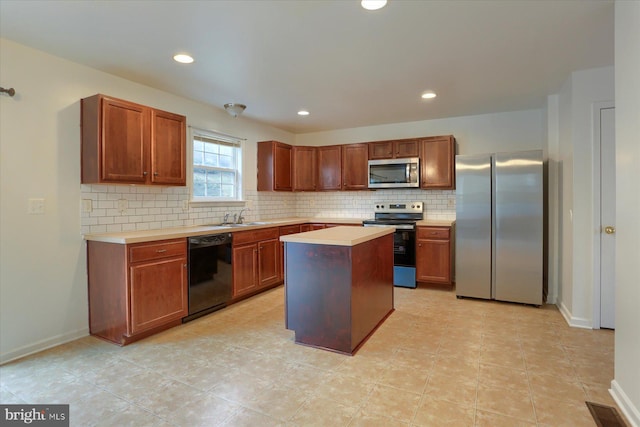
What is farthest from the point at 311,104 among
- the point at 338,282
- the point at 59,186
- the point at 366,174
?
the point at 59,186

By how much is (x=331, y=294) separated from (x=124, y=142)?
→ 2229mm

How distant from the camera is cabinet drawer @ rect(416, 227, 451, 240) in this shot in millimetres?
4375

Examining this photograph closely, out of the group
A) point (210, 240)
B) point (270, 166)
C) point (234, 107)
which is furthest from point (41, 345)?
point (270, 166)

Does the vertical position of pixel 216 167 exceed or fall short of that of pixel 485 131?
it falls short

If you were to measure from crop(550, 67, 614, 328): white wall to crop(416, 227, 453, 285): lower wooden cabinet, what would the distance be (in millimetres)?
1333

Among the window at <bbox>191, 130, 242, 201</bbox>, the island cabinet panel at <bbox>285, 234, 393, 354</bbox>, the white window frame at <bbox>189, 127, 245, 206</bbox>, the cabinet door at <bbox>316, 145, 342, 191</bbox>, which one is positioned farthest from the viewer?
the cabinet door at <bbox>316, 145, 342, 191</bbox>

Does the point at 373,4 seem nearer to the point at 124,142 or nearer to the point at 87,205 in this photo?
the point at 124,142

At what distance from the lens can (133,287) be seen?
9.16ft

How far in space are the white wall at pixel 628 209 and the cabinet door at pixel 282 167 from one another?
390 centimetres

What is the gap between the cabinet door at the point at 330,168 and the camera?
5.43m

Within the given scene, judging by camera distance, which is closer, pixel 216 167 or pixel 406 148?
pixel 216 167

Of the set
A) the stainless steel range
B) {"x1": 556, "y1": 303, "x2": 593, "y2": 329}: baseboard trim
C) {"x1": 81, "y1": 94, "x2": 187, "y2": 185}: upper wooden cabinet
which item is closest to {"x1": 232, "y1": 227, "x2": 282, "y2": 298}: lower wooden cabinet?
{"x1": 81, "y1": 94, "x2": 187, "y2": 185}: upper wooden cabinet

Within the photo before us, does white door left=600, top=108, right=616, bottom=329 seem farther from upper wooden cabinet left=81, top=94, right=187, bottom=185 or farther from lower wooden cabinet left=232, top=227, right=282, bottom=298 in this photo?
upper wooden cabinet left=81, top=94, right=187, bottom=185

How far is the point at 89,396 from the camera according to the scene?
2.06 metres
